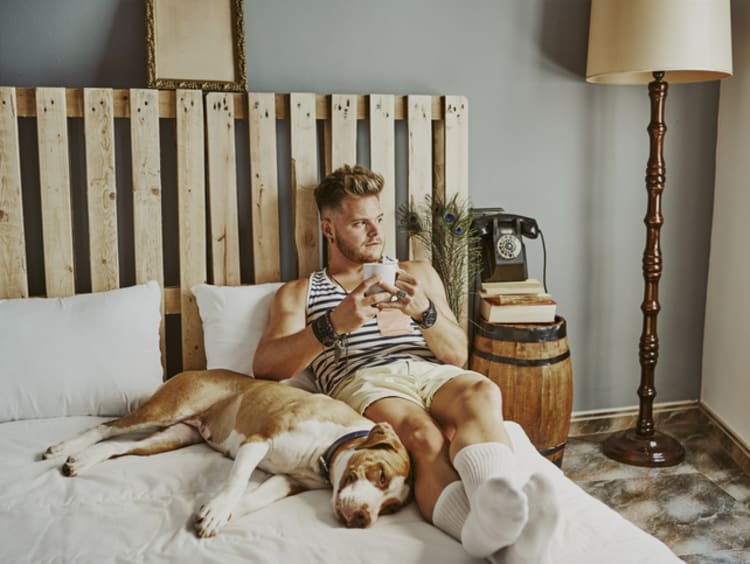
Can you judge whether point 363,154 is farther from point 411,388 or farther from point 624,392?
point 624,392

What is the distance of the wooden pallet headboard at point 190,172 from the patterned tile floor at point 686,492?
1.11 m

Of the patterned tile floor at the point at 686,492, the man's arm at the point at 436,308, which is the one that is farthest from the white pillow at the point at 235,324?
the patterned tile floor at the point at 686,492

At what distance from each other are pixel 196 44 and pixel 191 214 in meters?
0.59

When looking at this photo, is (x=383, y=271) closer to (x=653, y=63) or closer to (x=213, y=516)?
(x=213, y=516)

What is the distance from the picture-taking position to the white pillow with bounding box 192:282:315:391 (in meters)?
2.35

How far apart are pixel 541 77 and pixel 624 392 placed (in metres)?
1.42

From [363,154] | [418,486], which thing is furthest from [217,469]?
[363,154]

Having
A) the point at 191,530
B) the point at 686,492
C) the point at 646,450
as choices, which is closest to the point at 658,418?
the point at 646,450

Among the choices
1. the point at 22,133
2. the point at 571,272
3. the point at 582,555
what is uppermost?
the point at 22,133

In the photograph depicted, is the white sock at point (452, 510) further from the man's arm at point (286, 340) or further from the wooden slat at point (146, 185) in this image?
the wooden slat at point (146, 185)

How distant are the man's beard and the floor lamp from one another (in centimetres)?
110

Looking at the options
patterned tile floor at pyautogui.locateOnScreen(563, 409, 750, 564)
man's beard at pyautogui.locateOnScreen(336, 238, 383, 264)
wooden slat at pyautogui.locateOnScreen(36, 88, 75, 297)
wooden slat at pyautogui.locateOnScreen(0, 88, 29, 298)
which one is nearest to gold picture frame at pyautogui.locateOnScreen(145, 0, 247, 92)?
wooden slat at pyautogui.locateOnScreen(36, 88, 75, 297)

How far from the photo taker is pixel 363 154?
2762 millimetres

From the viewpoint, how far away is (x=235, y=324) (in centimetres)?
237
